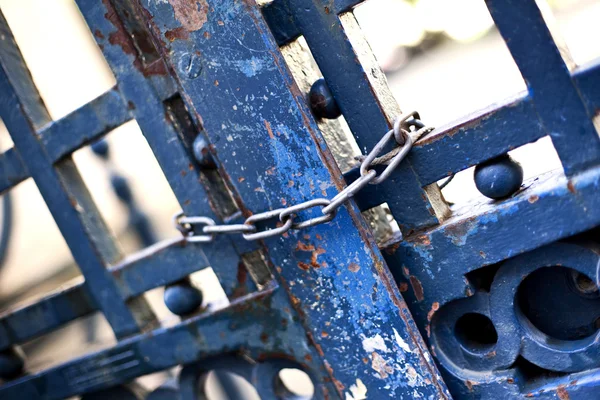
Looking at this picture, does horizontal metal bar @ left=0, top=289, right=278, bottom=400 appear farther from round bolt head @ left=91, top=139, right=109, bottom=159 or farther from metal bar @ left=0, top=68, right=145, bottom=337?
round bolt head @ left=91, top=139, right=109, bottom=159

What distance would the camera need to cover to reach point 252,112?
1003 mm

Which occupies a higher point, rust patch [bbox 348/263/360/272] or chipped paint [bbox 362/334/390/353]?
rust patch [bbox 348/263/360/272]

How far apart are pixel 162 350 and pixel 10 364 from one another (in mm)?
449

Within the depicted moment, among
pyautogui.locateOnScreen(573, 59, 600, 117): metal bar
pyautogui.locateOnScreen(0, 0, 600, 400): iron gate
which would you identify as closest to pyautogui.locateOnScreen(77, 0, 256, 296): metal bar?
pyautogui.locateOnScreen(0, 0, 600, 400): iron gate

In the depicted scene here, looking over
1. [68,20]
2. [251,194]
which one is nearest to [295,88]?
[251,194]

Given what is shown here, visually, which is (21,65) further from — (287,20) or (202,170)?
(287,20)

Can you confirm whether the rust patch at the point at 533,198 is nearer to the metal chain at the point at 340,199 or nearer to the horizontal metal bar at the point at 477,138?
the horizontal metal bar at the point at 477,138

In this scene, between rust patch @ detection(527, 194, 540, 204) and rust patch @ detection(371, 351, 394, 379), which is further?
rust patch @ detection(371, 351, 394, 379)

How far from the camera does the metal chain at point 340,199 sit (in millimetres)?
915

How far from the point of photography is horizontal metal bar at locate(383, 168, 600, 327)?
900mm

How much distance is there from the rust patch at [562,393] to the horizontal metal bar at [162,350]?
446 millimetres

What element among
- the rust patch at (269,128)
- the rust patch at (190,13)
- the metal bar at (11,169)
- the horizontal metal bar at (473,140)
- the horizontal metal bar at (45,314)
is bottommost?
the horizontal metal bar at (473,140)

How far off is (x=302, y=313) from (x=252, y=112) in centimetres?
35

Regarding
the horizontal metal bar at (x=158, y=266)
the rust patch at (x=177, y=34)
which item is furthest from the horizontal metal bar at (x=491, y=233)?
the rust patch at (x=177, y=34)
